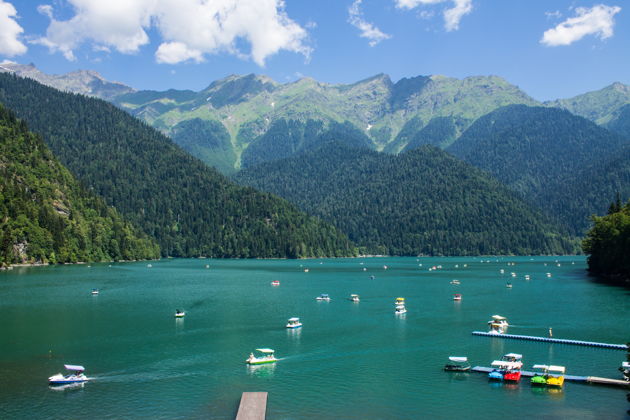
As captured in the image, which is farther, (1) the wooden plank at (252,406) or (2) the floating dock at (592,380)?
(2) the floating dock at (592,380)

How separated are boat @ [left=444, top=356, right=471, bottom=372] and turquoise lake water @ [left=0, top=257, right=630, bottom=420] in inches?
66.0

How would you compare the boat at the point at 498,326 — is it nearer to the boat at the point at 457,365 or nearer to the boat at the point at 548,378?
the boat at the point at 457,365

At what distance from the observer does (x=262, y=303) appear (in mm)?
135500

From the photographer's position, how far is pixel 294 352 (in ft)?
269

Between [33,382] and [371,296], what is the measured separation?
102 m

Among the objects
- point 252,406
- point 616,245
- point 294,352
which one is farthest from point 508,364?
point 616,245

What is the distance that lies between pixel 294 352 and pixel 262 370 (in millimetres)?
11160

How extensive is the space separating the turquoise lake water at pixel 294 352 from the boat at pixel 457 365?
1.68 meters

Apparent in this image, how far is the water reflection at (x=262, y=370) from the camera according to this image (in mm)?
69312

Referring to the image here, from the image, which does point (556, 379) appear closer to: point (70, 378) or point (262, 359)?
point (262, 359)

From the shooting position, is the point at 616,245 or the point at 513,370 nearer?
the point at 513,370

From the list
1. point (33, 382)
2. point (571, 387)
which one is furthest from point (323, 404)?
point (33, 382)

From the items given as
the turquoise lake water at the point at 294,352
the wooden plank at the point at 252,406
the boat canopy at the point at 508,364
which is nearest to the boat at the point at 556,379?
the turquoise lake water at the point at 294,352

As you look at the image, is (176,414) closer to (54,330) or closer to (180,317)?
(54,330)
